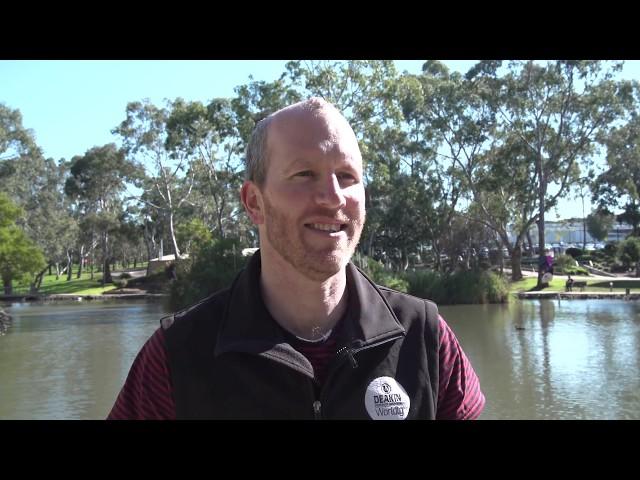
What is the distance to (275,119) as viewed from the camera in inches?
60.4

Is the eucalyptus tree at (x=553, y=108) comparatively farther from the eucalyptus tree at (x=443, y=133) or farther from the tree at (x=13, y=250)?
the tree at (x=13, y=250)

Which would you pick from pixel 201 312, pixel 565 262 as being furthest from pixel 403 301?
pixel 565 262

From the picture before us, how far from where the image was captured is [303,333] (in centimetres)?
157

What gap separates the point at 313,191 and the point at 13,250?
3006 centimetres

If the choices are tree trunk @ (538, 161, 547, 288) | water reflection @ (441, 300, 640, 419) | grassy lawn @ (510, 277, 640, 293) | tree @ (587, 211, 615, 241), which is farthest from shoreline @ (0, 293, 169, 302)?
tree @ (587, 211, 615, 241)

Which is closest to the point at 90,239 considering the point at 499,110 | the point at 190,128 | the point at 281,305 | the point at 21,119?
the point at 21,119

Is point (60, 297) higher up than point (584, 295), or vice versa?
point (584, 295)

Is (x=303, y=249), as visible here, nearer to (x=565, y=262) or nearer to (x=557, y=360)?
(x=557, y=360)

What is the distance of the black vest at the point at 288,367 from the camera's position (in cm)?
142

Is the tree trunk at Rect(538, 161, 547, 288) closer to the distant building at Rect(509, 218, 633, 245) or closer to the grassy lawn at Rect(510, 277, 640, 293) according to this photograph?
the grassy lawn at Rect(510, 277, 640, 293)

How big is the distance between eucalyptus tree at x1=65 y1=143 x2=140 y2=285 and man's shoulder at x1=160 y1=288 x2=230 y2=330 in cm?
4158
